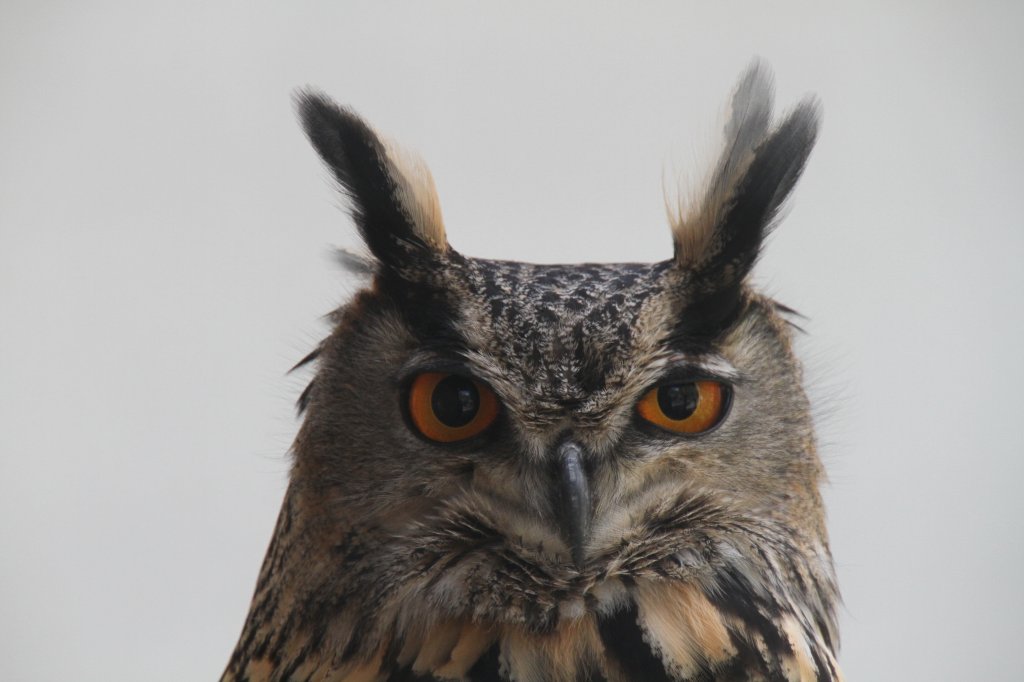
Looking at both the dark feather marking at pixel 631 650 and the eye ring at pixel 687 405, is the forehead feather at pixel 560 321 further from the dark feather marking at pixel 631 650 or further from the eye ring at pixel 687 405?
the dark feather marking at pixel 631 650

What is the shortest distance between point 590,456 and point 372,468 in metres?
0.30

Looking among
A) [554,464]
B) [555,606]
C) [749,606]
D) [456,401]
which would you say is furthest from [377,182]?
[749,606]

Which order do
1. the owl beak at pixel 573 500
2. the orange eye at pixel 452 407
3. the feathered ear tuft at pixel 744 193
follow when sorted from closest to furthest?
the owl beak at pixel 573 500 → the orange eye at pixel 452 407 → the feathered ear tuft at pixel 744 193

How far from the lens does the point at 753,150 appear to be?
4.99 ft

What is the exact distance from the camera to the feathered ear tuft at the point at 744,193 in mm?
1464

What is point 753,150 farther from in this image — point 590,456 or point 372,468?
point 372,468

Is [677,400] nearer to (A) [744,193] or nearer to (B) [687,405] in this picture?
(B) [687,405]

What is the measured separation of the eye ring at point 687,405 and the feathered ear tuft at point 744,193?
9 cm

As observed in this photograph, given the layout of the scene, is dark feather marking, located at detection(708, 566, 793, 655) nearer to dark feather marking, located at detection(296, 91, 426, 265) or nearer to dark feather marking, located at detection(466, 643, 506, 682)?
dark feather marking, located at detection(466, 643, 506, 682)

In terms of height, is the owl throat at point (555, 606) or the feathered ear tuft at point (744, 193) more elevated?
the feathered ear tuft at point (744, 193)

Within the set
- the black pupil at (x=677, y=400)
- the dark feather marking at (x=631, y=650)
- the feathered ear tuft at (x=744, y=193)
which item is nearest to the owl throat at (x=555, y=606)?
the dark feather marking at (x=631, y=650)

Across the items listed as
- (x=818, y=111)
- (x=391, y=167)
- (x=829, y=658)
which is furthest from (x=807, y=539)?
(x=391, y=167)

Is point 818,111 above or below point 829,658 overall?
above

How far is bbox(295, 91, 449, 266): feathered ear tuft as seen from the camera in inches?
59.0
